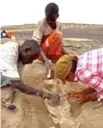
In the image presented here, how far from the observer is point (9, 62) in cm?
422

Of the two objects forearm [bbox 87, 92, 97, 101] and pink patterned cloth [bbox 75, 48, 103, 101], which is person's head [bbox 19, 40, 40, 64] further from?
forearm [bbox 87, 92, 97, 101]

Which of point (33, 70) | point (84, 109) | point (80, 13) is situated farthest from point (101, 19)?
point (84, 109)

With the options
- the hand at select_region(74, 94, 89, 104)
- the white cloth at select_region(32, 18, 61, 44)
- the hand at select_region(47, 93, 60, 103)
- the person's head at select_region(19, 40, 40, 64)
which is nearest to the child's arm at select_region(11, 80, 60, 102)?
the hand at select_region(47, 93, 60, 103)

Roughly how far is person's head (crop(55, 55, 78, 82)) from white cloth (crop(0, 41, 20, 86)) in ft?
1.46

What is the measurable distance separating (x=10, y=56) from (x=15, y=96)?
483mm

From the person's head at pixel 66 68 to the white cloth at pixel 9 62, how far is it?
446 mm

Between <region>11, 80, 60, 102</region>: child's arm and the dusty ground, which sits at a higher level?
<region>11, 80, 60, 102</region>: child's arm

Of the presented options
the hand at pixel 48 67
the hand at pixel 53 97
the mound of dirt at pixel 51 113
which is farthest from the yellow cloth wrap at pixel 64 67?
the hand at pixel 48 67

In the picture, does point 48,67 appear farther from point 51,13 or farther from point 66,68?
point 66,68

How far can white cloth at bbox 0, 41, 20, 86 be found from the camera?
4.11 meters

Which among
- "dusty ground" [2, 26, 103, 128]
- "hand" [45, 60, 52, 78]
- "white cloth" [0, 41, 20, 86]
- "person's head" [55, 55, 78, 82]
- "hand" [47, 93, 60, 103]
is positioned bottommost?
"dusty ground" [2, 26, 103, 128]

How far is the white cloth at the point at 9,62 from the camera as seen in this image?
13.5 feet

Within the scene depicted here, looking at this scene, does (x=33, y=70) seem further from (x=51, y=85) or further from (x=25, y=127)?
(x=25, y=127)

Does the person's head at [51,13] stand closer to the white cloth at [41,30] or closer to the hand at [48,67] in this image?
the white cloth at [41,30]
